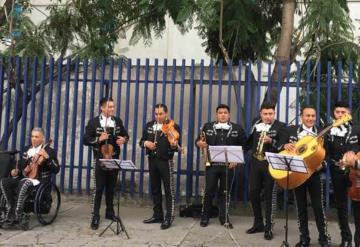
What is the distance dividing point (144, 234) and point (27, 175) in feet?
6.38

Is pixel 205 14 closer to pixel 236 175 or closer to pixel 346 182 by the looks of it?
pixel 236 175

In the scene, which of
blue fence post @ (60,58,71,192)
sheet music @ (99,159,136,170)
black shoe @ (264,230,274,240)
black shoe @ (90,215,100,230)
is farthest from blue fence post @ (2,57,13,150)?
black shoe @ (264,230,274,240)

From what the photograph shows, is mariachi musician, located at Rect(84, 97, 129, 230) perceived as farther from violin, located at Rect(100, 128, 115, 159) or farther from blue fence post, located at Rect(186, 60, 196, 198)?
blue fence post, located at Rect(186, 60, 196, 198)

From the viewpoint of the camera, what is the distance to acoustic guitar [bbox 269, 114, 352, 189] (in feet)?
20.3

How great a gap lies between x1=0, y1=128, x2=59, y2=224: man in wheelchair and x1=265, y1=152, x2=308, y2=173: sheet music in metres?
3.33

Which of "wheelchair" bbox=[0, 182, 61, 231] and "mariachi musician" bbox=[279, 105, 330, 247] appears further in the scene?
"wheelchair" bbox=[0, 182, 61, 231]

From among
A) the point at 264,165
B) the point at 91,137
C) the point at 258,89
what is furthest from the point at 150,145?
the point at 258,89

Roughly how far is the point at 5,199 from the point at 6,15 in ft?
13.9

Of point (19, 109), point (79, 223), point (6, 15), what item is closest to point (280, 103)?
point (79, 223)

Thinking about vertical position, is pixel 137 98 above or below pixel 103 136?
above

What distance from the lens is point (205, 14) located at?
327 inches

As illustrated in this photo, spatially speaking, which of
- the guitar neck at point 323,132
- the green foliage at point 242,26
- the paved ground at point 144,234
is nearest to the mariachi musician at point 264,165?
the paved ground at point 144,234

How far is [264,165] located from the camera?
7.30m

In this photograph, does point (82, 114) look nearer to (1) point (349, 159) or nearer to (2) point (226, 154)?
(2) point (226, 154)
